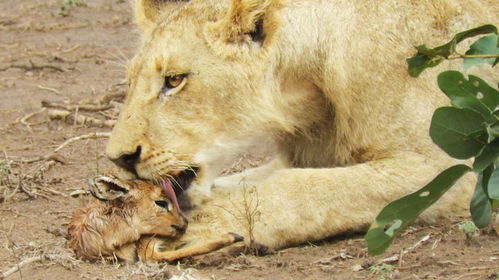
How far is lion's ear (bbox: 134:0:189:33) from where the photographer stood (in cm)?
499

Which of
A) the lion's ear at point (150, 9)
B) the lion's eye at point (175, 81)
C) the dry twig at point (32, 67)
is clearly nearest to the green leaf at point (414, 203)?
the lion's eye at point (175, 81)

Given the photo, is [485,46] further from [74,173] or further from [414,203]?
[74,173]

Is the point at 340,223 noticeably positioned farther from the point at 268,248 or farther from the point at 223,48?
the point at 223,48

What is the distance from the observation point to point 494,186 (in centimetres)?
296

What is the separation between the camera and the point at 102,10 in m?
11.0

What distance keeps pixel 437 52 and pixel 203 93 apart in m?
1.53

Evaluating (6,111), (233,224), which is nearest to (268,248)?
(233,224)

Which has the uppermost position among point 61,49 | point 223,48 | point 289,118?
point 223,48

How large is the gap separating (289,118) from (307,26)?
429mm

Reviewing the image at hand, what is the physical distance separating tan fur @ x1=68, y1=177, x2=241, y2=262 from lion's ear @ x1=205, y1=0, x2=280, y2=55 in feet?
2.36

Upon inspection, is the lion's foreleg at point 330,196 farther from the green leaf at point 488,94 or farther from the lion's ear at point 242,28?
the green leaf at point 488,94

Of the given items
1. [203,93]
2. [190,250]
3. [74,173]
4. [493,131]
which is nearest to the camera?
[493,131]

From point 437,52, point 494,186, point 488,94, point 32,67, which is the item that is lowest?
point 32,67

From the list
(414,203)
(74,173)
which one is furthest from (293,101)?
(74,173)
